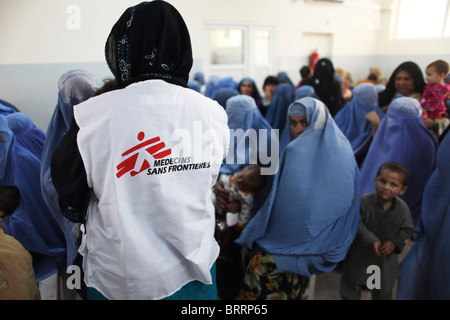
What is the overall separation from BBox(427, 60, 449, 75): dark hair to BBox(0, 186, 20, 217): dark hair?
88.3 inches

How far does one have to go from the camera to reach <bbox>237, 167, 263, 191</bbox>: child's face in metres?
1.57

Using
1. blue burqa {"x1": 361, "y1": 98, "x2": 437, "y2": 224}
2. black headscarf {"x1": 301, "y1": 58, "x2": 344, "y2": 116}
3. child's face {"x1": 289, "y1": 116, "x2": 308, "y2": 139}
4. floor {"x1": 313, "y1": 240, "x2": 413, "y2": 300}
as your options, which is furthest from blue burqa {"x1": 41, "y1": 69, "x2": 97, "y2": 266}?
black headscarf {"x1": 301, "y1": 58, "x2": 344, "y2": 116}

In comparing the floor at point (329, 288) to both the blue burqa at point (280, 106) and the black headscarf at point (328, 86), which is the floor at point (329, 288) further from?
the black headscarf at point (328, 86)

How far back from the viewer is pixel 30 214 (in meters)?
1.26

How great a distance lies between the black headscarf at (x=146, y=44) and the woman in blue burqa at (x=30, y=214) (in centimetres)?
63

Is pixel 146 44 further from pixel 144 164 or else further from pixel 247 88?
pixel 247 88

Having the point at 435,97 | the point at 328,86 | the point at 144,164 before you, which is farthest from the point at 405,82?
the point at 144,164

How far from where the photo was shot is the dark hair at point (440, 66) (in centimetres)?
164

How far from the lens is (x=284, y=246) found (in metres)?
1.50

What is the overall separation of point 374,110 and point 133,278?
2.79 metres

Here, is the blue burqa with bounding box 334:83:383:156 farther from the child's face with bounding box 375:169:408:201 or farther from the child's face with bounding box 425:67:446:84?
the child's face with bounding box 375:169:408:201

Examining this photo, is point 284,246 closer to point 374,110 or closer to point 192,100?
point 192,100

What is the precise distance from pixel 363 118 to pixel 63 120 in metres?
2.66

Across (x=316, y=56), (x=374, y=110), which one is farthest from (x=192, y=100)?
(x=316, y=56)
